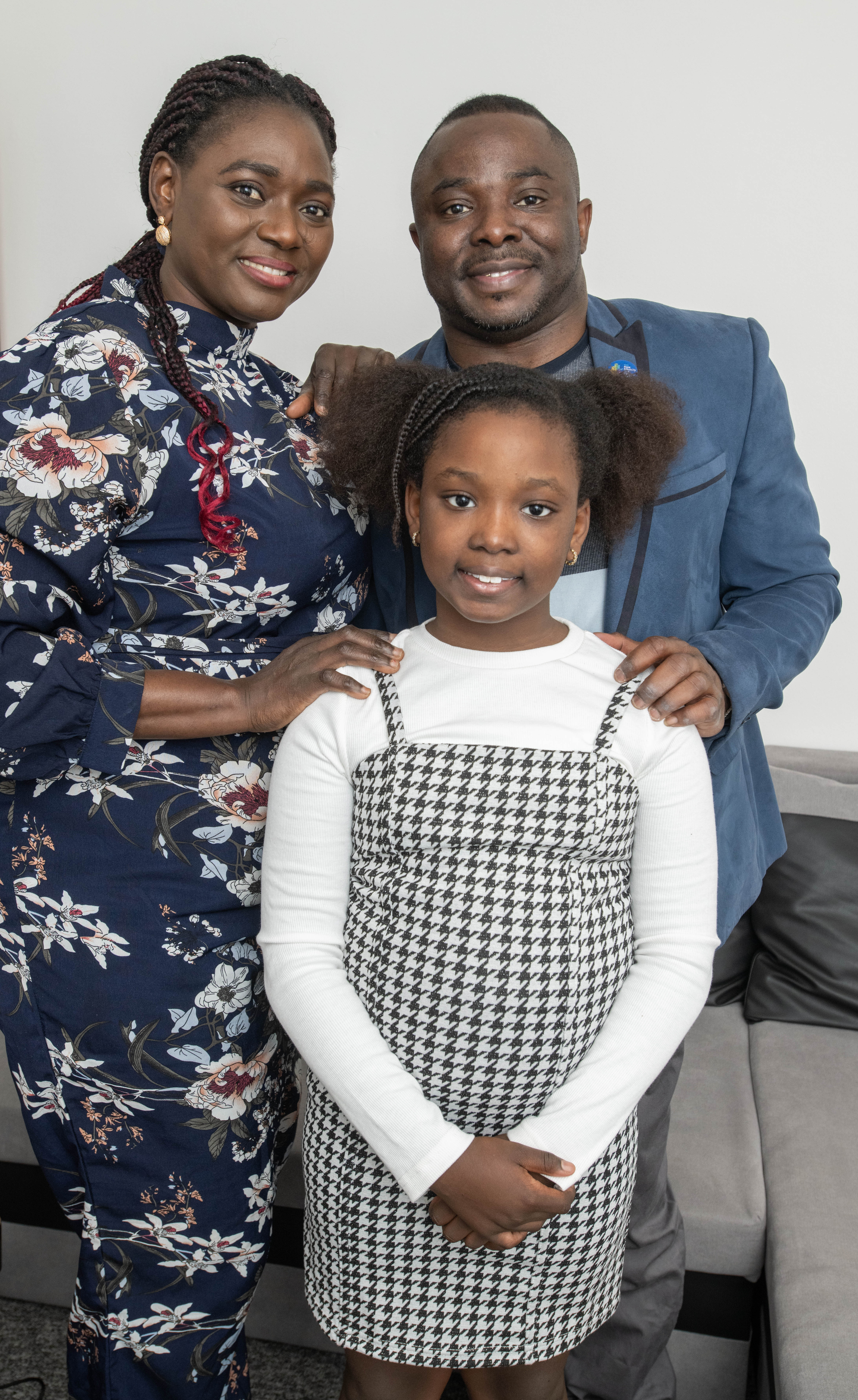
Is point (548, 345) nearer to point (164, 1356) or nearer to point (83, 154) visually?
point (164, 1356)

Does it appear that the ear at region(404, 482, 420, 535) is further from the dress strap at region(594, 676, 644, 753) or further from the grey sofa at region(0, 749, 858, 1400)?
the grey sofa at region(0, 749, 858, 1400)

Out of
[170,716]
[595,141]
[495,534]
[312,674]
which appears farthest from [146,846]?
[595,141]

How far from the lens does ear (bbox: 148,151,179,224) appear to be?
1310 millimetres

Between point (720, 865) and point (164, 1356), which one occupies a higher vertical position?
point (720, 865)

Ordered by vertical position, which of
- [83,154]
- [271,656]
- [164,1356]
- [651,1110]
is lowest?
[164,1356]

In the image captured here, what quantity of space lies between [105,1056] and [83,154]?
1995mm

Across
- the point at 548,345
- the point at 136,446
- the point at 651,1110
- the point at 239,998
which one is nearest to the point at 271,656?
the point at 136,446

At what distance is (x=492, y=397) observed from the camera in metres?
1.17

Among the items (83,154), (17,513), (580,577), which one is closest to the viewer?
(17,513)

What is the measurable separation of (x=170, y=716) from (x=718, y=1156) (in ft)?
3.85

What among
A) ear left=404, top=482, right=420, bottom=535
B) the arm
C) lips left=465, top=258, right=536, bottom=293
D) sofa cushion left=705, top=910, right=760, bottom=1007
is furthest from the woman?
sofa cushion left=705, top=910, right=760, bottom=1007

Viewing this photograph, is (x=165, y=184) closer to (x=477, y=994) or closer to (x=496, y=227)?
(x=496, y=227)

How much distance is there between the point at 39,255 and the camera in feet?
8.09

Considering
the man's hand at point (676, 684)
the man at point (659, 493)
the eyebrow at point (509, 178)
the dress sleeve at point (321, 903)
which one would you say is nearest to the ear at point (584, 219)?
the man at point (659, 493)
